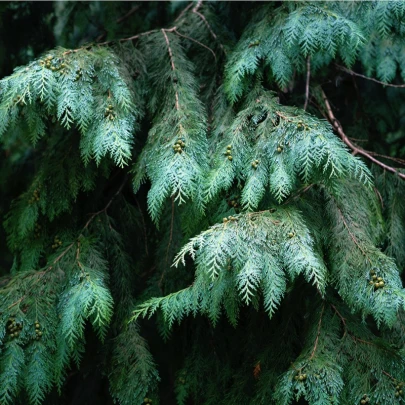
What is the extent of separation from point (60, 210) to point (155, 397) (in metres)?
1.03

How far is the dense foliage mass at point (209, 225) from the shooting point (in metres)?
2.28

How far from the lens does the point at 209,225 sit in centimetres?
260

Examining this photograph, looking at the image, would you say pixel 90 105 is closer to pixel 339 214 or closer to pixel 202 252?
pixel 202 252

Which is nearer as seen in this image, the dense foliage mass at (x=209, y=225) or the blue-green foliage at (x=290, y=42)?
the dense foliage mass at (x=209, y=225)

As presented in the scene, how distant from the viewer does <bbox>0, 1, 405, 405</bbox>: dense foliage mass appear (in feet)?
7.48

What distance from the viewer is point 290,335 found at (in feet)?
8.86

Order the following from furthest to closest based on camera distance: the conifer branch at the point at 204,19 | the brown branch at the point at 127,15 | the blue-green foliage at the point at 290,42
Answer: the brown branch at the point at 127,15
the conifer branch at the point at 204,19
the blue-green foliage at the point at 290,42

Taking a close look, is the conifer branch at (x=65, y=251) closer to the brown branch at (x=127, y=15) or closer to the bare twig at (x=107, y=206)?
the bare twig at (x=107, y=206)

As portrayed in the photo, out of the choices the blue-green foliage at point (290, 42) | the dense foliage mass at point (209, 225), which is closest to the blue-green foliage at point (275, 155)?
the dense foliage mass at point (209, 225)

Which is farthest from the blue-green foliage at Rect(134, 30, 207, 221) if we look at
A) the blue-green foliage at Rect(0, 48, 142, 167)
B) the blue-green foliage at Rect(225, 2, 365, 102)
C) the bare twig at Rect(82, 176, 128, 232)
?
the bare twig at Rect(82, 176, 128, 232)

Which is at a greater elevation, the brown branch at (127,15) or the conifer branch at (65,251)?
the brown branch at (127,15)

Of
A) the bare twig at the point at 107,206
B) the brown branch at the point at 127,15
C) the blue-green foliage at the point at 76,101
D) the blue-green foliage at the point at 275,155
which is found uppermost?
the blue-green foliage at the point at 76,101

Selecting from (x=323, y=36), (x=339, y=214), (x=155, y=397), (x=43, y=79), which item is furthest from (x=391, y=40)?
(x=155, y=397)

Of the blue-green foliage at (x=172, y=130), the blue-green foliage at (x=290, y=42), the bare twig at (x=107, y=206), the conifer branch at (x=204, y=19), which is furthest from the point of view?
the conifer branch at (x=204, y=19)
